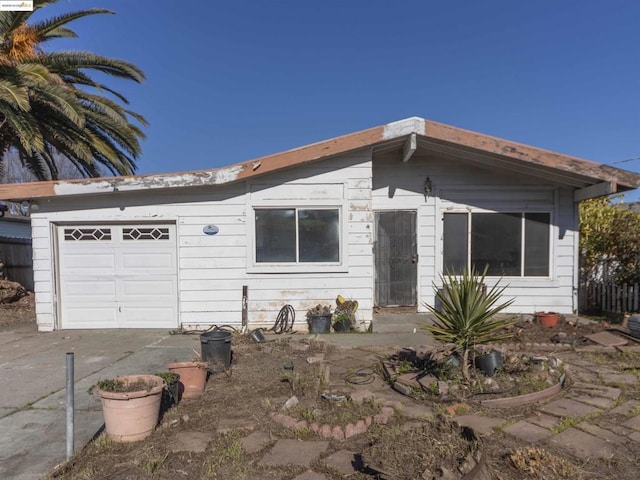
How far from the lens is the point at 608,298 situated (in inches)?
324

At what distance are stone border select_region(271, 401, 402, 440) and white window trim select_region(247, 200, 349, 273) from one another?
3.80 meters

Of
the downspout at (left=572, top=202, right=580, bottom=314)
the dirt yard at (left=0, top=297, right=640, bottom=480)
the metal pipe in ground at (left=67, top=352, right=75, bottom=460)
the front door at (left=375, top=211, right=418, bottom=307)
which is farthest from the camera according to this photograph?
the front door at (left=375, top=211, right=418, bottom=307)

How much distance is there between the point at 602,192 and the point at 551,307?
2449 millimetres

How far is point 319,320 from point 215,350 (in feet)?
8.50

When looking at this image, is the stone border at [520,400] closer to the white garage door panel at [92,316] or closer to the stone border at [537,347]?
the stone border at [537,347]

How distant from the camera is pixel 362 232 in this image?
715cm

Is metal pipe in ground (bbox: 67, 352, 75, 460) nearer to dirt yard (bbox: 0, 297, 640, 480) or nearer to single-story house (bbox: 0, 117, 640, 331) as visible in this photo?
dirt yard (bbox: 0, 297, 640, 480)

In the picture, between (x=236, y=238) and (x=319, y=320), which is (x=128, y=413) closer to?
(x=319, y=320)

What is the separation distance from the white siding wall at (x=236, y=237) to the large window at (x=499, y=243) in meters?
1.98

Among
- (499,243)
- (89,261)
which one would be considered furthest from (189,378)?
(499,243)

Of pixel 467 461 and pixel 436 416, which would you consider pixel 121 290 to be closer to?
pixel 436 416

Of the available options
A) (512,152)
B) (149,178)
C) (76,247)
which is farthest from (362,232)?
(76,247)

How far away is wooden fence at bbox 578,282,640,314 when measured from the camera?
308 inches

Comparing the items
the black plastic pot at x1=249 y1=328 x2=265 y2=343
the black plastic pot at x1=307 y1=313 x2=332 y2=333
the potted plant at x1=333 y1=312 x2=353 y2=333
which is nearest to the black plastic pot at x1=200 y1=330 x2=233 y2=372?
the black plastic pot at x1=249 y1=328 x2=265 y2=343
